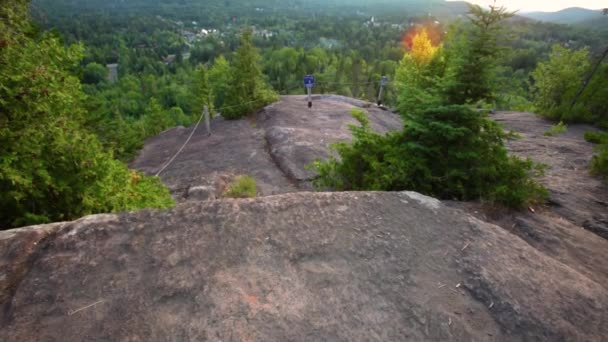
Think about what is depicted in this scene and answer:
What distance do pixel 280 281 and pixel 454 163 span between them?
4.25 metres

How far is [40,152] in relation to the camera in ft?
14.3

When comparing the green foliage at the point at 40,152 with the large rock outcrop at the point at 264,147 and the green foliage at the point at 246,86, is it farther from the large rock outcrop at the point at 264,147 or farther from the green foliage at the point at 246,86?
the green foliage at the point at 246,86

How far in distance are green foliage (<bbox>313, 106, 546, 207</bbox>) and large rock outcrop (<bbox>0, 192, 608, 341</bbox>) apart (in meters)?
1.83

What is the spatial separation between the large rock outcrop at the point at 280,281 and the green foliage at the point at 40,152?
1.31 m

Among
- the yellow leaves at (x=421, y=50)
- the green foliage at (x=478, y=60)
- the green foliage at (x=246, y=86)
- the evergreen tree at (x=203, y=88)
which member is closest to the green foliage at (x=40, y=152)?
the green foliage at (x=478, y=60)

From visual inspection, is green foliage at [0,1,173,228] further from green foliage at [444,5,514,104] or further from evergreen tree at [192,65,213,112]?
evergreen tree at [192,65,213,112]

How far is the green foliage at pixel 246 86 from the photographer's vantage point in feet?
60.3

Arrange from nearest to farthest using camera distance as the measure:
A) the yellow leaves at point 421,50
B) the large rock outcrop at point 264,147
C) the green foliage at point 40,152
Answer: the green foliage at point 40,152 < the large rock outcrop at point 264,147 < the yellow leaves at point 421,50

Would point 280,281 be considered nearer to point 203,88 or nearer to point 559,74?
point 203,88

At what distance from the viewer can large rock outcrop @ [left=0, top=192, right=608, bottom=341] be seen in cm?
250

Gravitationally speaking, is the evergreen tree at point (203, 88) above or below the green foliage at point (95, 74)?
above

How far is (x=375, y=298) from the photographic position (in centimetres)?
284

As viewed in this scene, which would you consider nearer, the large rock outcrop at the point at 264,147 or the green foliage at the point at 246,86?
the large rock outcrop at the point at 264,147

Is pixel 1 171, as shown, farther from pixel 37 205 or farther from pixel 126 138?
pixel 126 138
